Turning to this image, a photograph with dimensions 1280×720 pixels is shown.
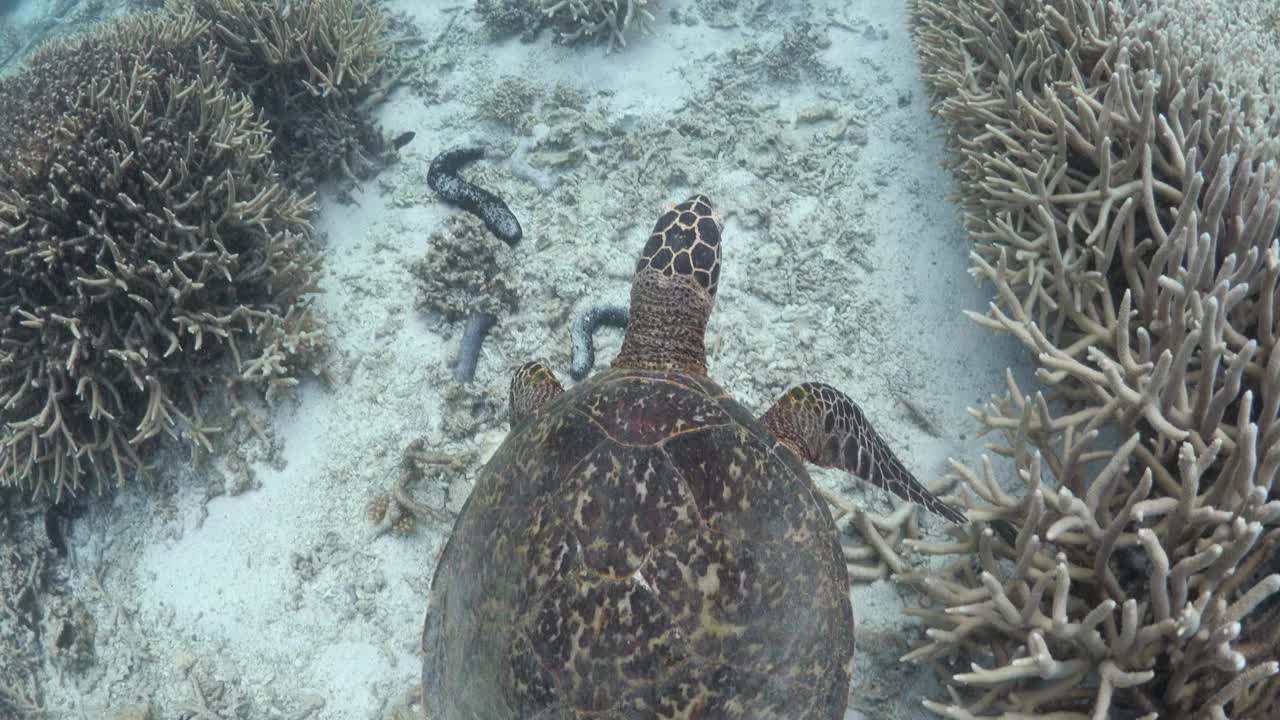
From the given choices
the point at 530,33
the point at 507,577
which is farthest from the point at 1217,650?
the point at 530,33

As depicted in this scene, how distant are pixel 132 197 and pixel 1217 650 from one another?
5133 mm

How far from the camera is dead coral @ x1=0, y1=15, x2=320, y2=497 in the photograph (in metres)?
3.45

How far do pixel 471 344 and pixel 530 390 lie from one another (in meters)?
1.06

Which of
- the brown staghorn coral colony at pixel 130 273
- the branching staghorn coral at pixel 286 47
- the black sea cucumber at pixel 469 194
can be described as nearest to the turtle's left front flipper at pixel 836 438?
the black sea cucumber at pixel 469 194

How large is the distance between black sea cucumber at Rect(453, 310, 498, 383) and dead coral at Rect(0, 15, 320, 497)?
2.86ft

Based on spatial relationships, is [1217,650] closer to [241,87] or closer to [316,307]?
[316,307]

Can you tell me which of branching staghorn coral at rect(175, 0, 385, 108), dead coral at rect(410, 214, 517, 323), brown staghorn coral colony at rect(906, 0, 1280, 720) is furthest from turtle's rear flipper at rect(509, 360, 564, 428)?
branching staghorn coral at rect(175, 0, 385, 108)

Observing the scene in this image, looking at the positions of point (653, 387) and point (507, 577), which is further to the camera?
point (653, 387)

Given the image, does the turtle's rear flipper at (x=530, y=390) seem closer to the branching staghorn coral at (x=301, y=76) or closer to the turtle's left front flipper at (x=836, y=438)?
the turtle's left front flipper at (x=836, y=438)

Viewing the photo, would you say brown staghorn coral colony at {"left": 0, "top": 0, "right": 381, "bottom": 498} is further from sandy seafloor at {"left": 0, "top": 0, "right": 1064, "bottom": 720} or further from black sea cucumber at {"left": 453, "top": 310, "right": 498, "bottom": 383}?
black sea cucumber at {"left": 453, "top": 310, "right": 498, "bottom": 383}

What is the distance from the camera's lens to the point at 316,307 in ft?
13.9

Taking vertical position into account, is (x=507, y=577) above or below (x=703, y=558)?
below

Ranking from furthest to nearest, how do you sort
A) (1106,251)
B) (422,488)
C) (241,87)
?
(241,87) < (422,488) < (1106,251)

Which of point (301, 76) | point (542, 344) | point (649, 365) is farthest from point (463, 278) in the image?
point (301, 76)
